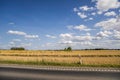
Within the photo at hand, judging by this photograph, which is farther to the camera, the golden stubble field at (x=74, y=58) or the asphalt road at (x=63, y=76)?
the golden stubble field at (x=74, y=58)

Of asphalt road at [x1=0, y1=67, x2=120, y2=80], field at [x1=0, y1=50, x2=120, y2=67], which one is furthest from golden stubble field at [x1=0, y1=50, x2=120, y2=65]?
asphalt road at [x1=0, y1=67, x2=120, y2=80]

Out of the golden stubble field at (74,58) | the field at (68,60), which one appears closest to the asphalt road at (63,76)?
the field at (68,60)

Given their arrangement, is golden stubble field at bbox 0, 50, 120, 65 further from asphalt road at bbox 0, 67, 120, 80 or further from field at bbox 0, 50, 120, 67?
asphalt road at bbox 0, 67, 120, 80

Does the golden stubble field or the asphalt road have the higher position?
the golden stubble field

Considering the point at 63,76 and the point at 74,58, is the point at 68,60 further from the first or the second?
the point at 63,76

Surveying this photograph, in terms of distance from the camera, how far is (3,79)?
1196 cm

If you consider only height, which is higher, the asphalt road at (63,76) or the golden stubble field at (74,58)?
the golden stubble field at (74,58)

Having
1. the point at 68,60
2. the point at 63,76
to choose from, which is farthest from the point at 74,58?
the point at 63,76

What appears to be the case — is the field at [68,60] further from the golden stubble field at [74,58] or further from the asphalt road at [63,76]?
the asphalt road at [63,76]

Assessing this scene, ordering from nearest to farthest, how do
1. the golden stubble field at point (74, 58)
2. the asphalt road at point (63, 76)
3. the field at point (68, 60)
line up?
the asphalt road at point (63, 76) < the field at point (68, 60) < the golden stubble field at point (74, 58)

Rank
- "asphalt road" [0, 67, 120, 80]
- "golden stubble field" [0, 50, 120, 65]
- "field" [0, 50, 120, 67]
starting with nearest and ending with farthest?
"asphalt road" [0, 67, 120, 80] < "field" [0, 50, 120, 67] < "golden stubble field" [0, 50, 120, 65]

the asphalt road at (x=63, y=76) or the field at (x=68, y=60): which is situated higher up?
the field at (x=68, y=60)

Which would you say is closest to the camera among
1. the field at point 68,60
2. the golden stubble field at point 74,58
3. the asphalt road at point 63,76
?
the asphalt road at point 63,76

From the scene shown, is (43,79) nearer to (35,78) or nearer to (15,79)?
(35,78)
